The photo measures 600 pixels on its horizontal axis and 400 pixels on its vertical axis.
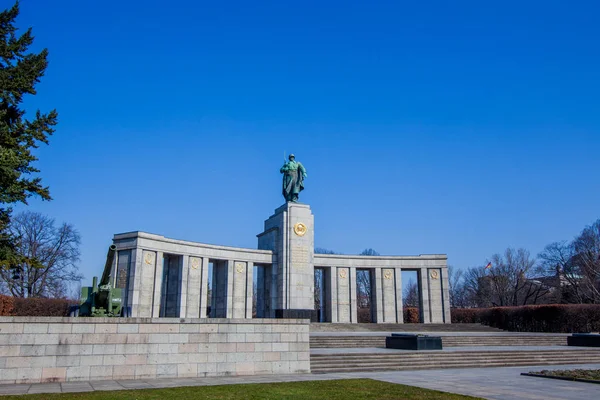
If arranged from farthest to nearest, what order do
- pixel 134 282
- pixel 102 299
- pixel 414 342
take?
1. pixel 134 282
2. pixel 414 342
3. pixel 102 299

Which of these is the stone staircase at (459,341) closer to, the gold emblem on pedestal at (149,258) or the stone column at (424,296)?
the stone column at (424,296)

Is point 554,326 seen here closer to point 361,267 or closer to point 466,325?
point 466,325

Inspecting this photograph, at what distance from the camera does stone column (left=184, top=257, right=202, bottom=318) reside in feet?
119

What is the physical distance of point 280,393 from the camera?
11.5 metres

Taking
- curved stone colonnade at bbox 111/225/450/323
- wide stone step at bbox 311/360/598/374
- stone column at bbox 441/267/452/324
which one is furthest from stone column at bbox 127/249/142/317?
stone column at bbox 441/267/452/324

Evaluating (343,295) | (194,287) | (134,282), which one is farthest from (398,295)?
(134,282)

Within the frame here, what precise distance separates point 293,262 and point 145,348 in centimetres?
2341

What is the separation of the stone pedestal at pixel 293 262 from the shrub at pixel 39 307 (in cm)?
1597

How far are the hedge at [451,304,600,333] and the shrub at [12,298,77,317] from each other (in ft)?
122

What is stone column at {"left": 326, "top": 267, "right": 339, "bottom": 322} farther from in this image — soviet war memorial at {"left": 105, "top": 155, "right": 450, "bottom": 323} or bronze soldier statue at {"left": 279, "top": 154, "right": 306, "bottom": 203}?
bronze soldier statue at {"left": 279, "top": 154, "right": 306, "bottom": 203}

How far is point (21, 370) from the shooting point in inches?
524

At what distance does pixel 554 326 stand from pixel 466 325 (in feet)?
25.9

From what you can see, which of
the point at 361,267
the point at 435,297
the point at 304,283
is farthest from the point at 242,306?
the point at 435,297

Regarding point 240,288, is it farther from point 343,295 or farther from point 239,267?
point 343,295
